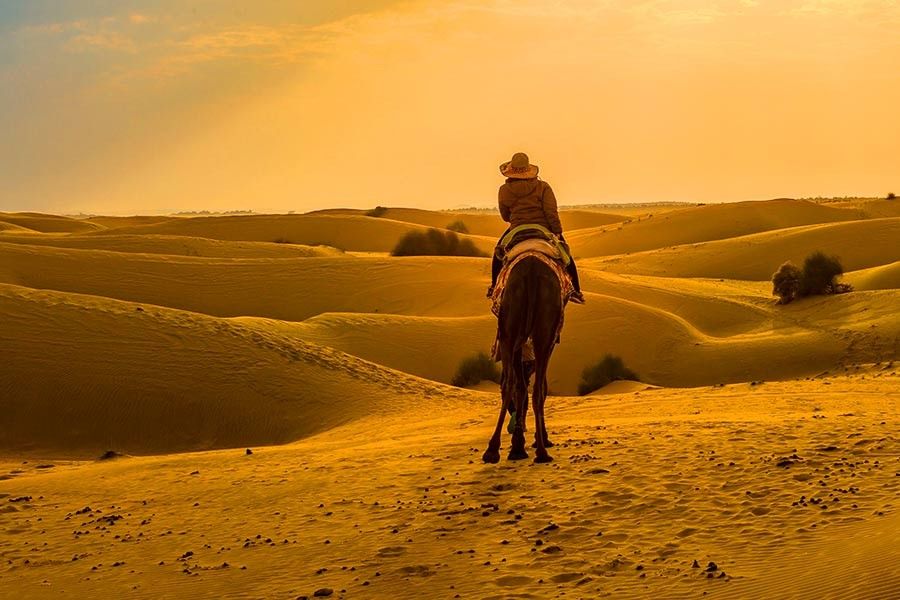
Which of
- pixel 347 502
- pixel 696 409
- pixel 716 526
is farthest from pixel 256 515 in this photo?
pixel 696 409

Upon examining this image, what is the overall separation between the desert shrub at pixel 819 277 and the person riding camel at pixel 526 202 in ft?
79.0

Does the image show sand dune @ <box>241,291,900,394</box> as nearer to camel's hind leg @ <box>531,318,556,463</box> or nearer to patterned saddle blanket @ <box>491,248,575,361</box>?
patterned saddle blanket @ <box>491,248,575,361</box>

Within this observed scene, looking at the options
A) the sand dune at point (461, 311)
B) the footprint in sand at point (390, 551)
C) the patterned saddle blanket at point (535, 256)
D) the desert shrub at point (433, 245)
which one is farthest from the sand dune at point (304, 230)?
the footprint in sand at point (390, 551)

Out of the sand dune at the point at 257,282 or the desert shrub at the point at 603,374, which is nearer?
the desert shrub at the point at 603,374

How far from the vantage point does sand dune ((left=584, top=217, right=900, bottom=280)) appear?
52.3 m

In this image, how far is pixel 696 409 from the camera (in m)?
15.7

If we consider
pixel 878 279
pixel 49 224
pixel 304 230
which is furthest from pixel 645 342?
pixel 49 224

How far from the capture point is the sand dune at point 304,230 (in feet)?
241

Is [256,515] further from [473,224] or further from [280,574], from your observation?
[473,224]

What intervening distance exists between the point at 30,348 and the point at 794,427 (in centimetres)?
1350

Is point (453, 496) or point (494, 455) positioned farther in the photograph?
point (494, 455)

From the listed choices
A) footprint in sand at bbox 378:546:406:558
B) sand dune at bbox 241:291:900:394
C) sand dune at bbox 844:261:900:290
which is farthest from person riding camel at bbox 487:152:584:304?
sand dune at bbox 844:261:900:290

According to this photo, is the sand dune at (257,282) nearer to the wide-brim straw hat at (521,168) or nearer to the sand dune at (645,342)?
the sand dune at (645,342)

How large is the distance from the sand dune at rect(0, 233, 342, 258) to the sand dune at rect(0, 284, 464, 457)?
2820 centimetres
